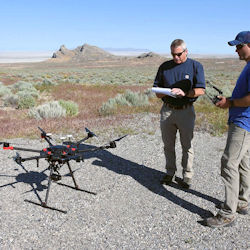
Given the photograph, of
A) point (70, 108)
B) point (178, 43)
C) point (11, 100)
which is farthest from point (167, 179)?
point (11, 100)

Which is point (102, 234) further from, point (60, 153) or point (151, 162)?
point (151, 162)

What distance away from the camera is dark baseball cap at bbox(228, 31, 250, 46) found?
10.4 ft

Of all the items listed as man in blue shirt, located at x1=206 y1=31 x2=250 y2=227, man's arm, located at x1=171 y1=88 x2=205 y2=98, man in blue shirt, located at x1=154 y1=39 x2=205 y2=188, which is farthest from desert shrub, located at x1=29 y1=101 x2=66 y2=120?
man in blue shirt, located at x1=206 y1=31 x2=250 y2=227

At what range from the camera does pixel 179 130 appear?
179 inches

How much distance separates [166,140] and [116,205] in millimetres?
1310

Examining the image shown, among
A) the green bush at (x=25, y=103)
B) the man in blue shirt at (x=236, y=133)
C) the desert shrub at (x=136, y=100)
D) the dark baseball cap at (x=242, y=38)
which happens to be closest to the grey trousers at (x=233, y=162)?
the man in blue shirt at (x=236, y=133)

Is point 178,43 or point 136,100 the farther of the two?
point 136,100

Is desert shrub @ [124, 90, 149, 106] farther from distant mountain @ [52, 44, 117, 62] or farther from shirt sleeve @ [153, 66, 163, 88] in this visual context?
distant mountain @ [52, 44, 117, 62]

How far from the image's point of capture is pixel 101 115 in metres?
11.2

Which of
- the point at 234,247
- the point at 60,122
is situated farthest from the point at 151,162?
the point at 60,122

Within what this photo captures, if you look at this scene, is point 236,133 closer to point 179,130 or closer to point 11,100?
point 179,130

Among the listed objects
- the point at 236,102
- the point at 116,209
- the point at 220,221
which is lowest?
the point at 116,209

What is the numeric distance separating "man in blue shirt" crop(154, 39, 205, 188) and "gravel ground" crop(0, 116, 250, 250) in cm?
67

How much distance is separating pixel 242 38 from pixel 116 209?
110 inches
